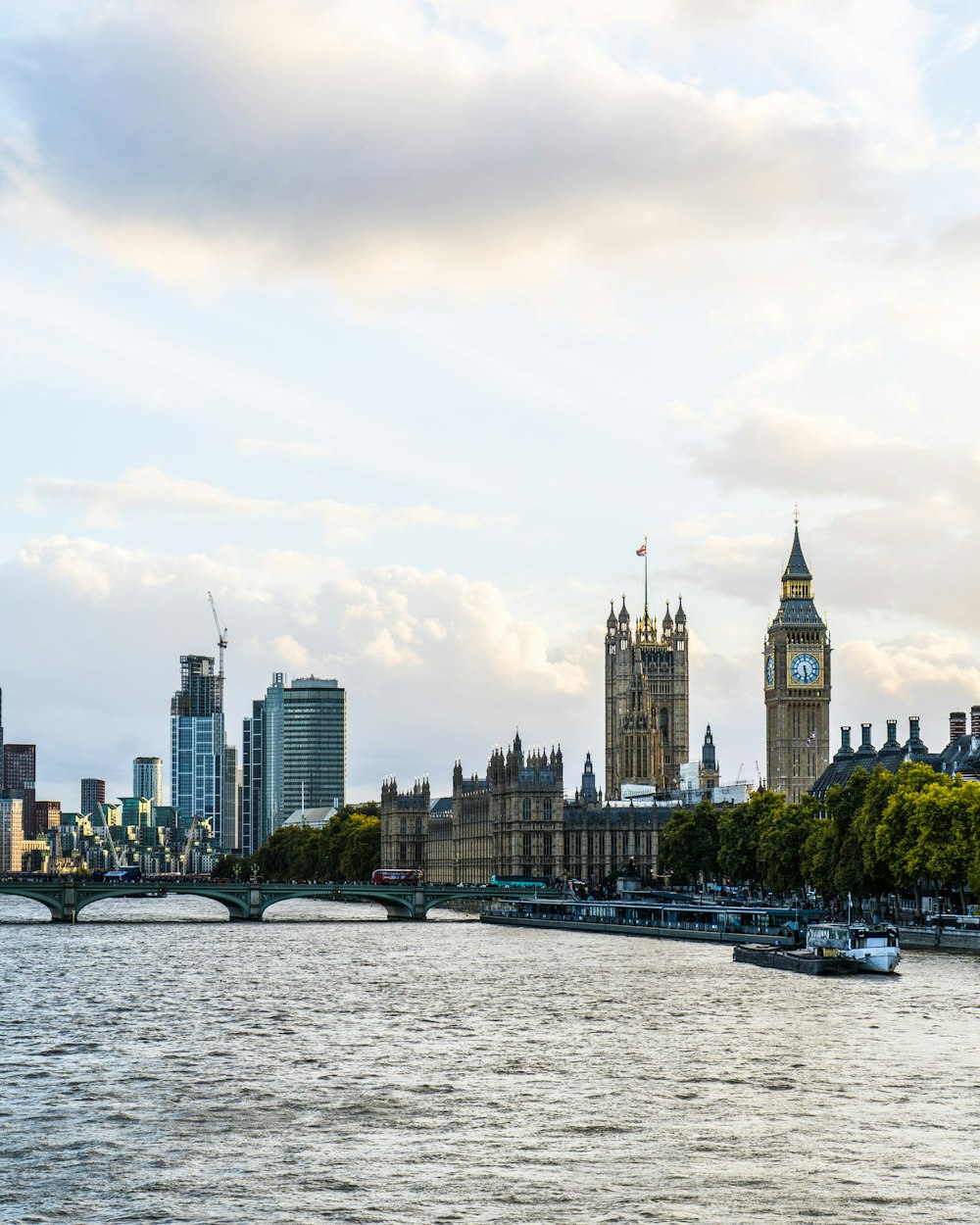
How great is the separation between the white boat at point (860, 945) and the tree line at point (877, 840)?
11227 mm

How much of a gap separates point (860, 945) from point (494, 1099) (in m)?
54.9

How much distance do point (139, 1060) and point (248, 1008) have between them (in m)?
22.2

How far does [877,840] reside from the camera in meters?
148

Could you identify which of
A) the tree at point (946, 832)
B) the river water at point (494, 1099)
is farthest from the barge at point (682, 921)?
the river water at point (494, 1099)

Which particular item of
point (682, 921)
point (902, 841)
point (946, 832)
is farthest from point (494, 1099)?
point (682, 921)

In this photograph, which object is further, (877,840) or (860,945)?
(877,840)

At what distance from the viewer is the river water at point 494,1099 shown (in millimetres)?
57219

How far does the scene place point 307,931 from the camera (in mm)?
189000

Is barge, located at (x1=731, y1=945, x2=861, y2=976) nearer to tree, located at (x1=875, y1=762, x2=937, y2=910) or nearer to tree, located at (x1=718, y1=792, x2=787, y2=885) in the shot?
tree, located at (x1=875, y1=762, x2=937, y2=910)

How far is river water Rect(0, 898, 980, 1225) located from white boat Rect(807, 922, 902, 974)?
234cm

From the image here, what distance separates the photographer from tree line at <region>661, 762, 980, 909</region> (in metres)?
142

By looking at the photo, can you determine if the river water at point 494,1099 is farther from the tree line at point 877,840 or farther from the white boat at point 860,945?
the tree line at point 877,840

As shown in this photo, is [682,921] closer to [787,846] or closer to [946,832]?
[787,846]

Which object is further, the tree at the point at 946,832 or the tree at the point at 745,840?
the tree at the point at 745,840
